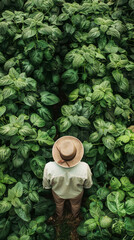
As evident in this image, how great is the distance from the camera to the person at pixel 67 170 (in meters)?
2.38

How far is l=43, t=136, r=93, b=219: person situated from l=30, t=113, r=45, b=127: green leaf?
0.58 m

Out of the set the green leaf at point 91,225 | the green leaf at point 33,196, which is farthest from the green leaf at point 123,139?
the green leaf at point 33,196

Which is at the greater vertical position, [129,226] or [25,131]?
[25,131]

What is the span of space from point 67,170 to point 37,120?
0.95 m

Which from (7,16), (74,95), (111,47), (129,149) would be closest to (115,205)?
(129,149)

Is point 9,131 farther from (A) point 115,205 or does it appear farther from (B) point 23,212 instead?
(A) point 115,205

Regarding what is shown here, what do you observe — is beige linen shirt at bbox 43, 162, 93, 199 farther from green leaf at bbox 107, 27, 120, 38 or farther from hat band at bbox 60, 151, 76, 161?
green leaf at bbox 107, 27, 120, 38

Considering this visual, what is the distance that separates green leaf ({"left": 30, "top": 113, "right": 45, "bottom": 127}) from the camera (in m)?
3.07

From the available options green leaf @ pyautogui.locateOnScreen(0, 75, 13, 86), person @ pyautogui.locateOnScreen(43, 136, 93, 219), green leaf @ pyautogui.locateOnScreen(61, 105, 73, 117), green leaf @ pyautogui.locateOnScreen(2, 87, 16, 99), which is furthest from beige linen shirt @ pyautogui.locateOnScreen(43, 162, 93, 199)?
green leaf @ pyautogui.locateOnScreen(0, 75, 13, 86)

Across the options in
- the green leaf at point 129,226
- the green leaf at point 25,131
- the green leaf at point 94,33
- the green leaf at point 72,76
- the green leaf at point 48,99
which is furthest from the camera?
the green leaf at point 94,33

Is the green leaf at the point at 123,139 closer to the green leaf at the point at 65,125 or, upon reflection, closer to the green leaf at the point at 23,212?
the green leaf at the point at 65,125

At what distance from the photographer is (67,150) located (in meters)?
2.36

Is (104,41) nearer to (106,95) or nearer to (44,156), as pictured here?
(106,95)

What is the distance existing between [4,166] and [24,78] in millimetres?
1262
